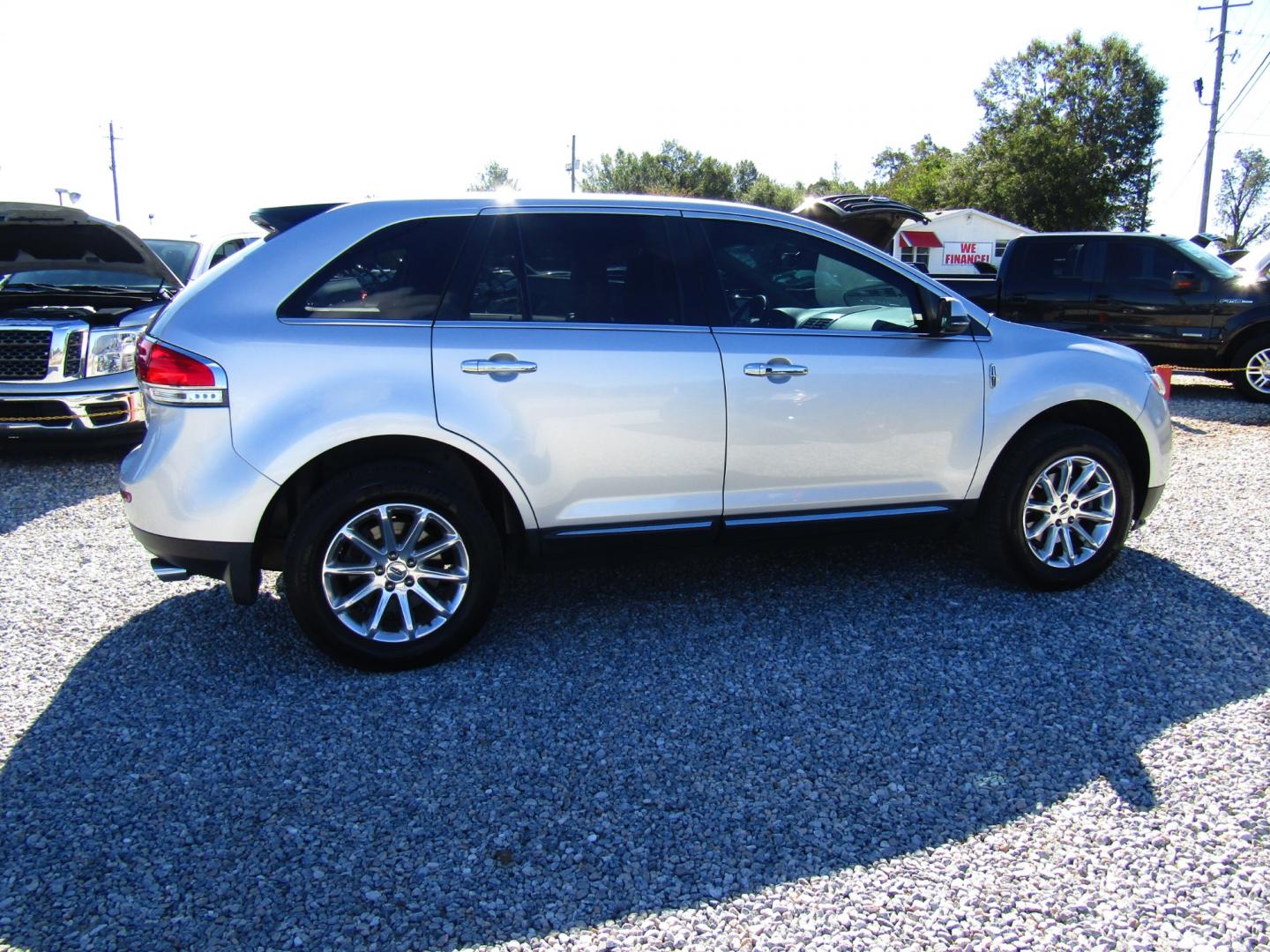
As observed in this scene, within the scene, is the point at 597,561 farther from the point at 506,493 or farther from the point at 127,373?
the point at 127,373

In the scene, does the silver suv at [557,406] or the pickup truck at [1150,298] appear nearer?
the silver suv at [557,406]

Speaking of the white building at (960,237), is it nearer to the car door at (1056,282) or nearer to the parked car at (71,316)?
the car door at (1056,282)

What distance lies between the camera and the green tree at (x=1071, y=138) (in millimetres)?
51000

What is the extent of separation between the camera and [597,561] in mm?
3971

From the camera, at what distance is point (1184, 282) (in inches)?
415

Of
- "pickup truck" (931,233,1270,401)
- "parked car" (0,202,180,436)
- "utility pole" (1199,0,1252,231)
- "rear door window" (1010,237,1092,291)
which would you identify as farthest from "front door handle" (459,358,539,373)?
"utility pole" (1199,0,1252,231)

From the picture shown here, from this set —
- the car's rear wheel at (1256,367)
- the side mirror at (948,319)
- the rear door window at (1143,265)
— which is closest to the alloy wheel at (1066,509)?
the side mirror at (948,319)

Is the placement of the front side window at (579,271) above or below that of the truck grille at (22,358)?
above

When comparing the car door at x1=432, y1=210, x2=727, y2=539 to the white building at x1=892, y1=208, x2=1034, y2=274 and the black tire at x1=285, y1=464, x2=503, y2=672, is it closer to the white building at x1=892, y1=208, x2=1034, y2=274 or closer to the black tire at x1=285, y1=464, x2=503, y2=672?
the black tire at x1=285, y1=464, x2=503, y2=672

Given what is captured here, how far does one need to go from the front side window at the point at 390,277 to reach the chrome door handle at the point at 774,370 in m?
1.31

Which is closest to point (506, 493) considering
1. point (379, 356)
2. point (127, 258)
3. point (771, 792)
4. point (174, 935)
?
point (379, 356)

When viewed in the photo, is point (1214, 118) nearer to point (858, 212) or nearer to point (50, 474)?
point (858, 212)

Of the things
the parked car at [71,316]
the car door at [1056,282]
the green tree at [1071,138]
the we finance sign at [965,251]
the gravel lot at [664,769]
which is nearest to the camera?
the gravel lot at [664,769]

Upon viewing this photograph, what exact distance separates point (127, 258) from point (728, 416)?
6.60 meters
